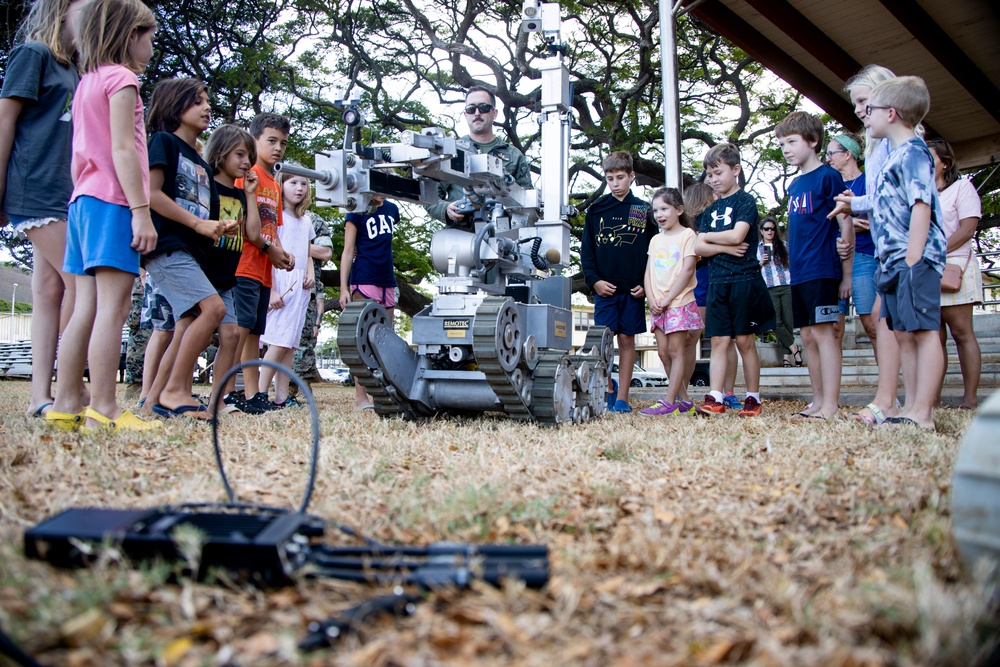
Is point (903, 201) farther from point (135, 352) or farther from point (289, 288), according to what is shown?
point (135, 352)

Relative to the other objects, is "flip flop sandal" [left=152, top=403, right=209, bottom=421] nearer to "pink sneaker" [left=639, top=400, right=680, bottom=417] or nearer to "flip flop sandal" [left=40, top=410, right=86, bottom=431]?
"flip flop sandal" [left=40, top=410, right=86, bottom=431]

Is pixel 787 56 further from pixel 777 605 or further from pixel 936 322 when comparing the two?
pixel 777 605

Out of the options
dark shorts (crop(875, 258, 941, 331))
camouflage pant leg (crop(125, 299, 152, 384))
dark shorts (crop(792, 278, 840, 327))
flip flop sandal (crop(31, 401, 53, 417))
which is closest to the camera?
dark shorts (crop(875, 258, 941, 331))

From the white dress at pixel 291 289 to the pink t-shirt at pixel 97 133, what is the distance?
2.26 metres

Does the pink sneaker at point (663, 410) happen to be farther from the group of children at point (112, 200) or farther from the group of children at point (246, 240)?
the group of children at point (112, 200)

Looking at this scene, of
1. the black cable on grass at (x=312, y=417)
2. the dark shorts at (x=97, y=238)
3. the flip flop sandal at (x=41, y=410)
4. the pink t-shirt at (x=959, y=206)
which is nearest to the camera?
the black cable on grass at (x=312, y=417)

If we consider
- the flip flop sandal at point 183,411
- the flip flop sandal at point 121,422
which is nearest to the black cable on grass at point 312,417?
the flip flop sandal at point 121,422

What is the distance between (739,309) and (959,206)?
60.5 inches

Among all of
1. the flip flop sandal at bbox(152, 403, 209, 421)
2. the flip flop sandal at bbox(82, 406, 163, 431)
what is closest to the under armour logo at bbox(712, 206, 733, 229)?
the flip flop sandal at bbox(152, 403, 209, 421)

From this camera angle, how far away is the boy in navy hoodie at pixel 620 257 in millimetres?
5562

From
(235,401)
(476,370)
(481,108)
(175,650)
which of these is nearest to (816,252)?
(476,370)

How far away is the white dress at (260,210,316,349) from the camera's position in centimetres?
554

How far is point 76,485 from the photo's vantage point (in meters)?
2.26

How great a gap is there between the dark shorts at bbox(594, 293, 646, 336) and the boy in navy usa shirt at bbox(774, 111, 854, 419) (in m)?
1.18
